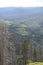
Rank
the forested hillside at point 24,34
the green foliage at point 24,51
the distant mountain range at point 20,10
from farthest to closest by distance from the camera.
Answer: the distant mountain range at point 20,10, the forested hillside at point 24,34, the green foliage at point 24,51

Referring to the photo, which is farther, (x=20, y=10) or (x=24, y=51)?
(x=20, y=10)

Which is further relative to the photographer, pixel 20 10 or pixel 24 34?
pixel 20 10

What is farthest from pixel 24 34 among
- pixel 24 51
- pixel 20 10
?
pixel 20 10

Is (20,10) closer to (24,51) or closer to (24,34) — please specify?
(24,34)

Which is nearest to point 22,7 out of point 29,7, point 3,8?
point 29,7

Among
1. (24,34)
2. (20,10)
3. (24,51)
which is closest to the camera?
(24,51)

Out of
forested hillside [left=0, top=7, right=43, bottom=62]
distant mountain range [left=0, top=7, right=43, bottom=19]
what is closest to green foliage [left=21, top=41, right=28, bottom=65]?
forested hillside [left=0, top=7, right=43, bottom=62]

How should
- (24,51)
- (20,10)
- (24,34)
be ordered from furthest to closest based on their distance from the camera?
(20,10)
(24,34)
(24,51)

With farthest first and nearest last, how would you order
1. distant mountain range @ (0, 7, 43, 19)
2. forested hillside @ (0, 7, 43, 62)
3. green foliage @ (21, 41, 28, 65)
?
distant mountain range @ (0, 7, 43, 19) < forested hillside @ (0, 7, 43, 62) < green foliage @ (21, 41, 28, 65)

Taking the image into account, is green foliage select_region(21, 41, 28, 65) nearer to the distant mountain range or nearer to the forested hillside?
the forested hillside

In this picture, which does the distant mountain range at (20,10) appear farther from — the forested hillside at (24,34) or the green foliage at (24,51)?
the green foliage at (24,51)

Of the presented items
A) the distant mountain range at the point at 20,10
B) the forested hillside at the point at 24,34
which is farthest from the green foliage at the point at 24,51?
the distant mountain range at the point at 20,10

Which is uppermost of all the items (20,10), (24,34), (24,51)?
(20,10)

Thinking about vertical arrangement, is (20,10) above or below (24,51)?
above
